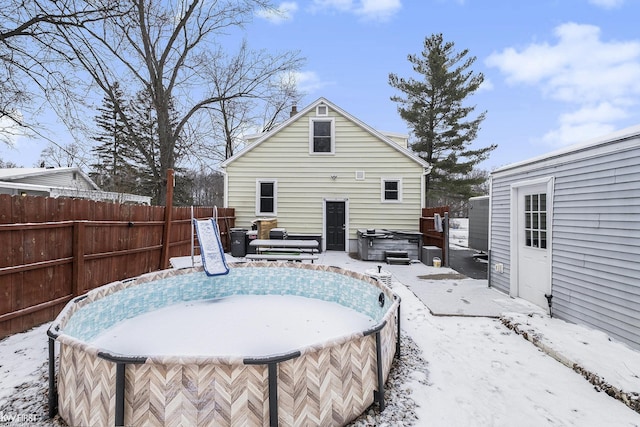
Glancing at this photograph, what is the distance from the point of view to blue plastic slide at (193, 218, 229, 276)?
5.98 m

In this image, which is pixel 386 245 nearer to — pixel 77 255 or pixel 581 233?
pixel 581 233

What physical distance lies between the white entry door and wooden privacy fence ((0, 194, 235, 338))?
717 centimetres

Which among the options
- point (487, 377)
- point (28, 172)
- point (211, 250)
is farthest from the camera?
point (28, 172)

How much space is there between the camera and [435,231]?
9.84 m

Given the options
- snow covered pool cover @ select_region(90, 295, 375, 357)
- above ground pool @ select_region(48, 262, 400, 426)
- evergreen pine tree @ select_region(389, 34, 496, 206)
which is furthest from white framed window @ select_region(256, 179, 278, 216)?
evergreen pine tree @ select_region(389, 34, 496, 206)

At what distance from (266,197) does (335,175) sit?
268 centimetres

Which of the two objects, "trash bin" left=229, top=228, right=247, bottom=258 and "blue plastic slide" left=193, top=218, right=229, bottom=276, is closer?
"blue plastic slide" left=193, top=218, right=229, bottom=276

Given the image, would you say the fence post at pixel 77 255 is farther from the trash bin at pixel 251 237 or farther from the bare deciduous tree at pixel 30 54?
the trash bin at pixel 251 237

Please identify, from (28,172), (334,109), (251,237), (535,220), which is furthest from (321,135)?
(28,172)

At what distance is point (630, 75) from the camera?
28.0 ft

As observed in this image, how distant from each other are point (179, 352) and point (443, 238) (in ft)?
25.2

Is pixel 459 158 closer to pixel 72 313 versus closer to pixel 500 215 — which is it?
pixel 500 215

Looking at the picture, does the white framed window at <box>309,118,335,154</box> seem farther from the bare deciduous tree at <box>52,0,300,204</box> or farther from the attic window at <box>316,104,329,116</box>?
the bare deciduous tree at <box>52,0,300,204</box>

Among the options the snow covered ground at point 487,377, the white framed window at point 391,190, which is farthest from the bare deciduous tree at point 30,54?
the white framed window at point 391,190
